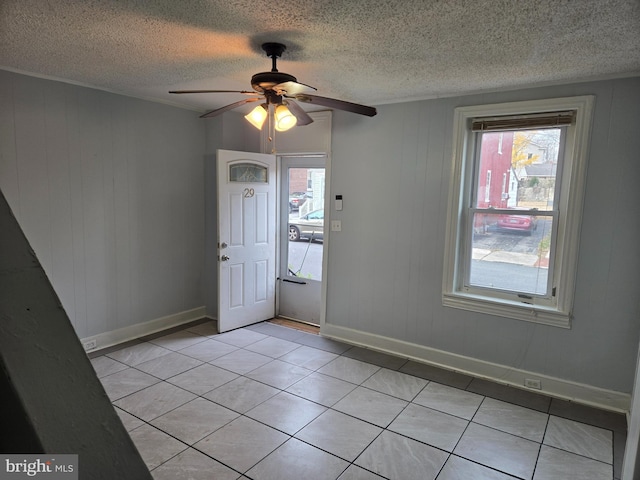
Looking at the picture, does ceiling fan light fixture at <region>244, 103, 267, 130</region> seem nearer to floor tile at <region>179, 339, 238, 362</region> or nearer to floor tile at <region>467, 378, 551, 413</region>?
floor tile at <region>179, 339, 238, 362</region>

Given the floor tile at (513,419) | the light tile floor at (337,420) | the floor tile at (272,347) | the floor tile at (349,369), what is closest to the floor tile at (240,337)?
the floor tile at (272,347)

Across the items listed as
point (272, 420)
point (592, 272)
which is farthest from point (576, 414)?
point (272, 420)

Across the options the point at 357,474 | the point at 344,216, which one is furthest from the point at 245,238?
the point at 357,474

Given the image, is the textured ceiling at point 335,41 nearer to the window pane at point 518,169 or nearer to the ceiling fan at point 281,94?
the ceiling fan at point 281,94

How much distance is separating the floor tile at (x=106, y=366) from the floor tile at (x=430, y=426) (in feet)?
7.57

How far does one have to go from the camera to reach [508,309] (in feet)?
11.1

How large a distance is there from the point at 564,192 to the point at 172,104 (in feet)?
12.3

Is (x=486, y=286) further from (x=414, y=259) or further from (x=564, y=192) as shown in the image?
(x=564, y=192)

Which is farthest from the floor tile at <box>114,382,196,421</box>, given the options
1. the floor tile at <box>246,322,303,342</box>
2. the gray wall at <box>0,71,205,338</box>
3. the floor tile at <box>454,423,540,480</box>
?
the floor tile at <box>454,423,540,480</box>

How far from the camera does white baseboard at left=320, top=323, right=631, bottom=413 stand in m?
3.08

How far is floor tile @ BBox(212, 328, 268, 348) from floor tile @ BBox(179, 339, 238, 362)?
0.09m

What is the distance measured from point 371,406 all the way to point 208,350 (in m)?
1.72

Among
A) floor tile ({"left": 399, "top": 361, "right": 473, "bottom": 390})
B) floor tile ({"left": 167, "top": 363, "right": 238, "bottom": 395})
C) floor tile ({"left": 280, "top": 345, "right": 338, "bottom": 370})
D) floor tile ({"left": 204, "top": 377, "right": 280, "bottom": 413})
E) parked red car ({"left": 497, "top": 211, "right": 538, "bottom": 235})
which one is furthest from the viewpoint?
floor tile ({"left": 280, "top": 345, "right": 338, "bottom": 370})

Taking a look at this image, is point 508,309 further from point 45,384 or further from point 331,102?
point 45,384
